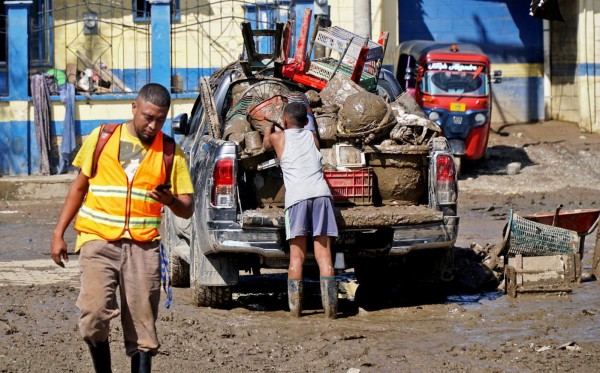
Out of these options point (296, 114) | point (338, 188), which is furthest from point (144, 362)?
point (338, 188)

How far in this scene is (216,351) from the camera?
697 centimetres

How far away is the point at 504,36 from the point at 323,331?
718 inches

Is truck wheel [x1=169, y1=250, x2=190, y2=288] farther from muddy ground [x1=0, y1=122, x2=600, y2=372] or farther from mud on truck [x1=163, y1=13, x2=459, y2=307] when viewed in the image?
muddy ground [x1=0, y1=122, x2=600, y2=372]

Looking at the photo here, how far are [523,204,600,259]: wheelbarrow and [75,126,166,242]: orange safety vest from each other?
496 cm

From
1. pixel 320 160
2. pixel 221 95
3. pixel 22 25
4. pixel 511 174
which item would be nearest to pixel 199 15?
pixel 22 25

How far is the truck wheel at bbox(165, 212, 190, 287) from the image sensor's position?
31.6ft

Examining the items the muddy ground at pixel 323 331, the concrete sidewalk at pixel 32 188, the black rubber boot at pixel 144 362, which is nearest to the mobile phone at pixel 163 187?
the black rubber boot at pixel 144 362

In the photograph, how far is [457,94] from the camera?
19.3 m

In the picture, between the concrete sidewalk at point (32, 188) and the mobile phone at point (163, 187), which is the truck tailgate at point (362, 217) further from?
the concrete sidewalk at point (32, 188)

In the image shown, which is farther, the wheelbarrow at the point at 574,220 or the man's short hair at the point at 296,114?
the wheelbarrow at the point at 574,220

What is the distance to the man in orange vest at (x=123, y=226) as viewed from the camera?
5.40 metres

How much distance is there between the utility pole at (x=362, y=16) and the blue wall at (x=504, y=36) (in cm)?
554

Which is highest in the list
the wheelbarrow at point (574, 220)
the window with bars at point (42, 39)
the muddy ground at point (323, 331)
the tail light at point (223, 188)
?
the window with bars at point (42, 39)

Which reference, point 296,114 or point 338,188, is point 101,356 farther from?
point 338,188
